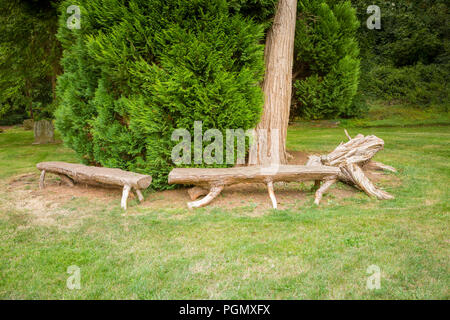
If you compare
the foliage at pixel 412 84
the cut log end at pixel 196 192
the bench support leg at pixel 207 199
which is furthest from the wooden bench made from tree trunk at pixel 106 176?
the foliage at pixel 412 84

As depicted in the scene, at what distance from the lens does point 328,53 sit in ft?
25.7

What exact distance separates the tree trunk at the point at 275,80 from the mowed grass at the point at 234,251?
6.27ft

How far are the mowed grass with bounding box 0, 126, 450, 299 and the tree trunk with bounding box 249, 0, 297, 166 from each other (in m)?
1.91

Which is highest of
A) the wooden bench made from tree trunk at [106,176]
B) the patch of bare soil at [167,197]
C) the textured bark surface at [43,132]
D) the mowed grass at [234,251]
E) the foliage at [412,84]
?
the foliage at [412,84]

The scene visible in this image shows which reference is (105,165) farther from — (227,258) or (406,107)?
(406,107)

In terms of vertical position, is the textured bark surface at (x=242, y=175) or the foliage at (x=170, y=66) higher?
the foliage at (x=170, y=66)

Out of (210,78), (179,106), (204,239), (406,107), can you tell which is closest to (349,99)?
(210,78)

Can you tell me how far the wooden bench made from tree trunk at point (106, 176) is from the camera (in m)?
5.43

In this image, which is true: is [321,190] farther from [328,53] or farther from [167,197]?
[328,53]

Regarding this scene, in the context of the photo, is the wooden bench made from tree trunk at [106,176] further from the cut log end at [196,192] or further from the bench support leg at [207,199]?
the bench support leg at [207,199]

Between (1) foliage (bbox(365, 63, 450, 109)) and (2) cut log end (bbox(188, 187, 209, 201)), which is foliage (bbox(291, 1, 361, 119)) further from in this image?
(1) foliage (bbox(365, 63, 450, 109))

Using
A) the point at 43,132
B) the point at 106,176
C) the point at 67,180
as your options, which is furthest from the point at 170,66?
the point at 43,132

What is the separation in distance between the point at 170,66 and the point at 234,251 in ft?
11.5

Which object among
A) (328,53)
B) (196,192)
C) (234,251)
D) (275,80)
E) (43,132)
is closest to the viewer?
(234,251)
